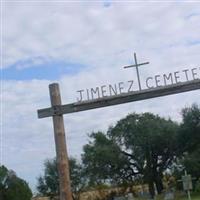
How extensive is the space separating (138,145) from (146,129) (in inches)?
69.5

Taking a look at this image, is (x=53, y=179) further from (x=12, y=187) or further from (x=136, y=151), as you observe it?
(x=136, y=151)

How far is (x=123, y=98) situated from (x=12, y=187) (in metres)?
45.4

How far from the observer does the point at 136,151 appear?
202ft

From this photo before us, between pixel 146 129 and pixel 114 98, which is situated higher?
pixel 146 129

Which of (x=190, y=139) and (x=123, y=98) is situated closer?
(x=123, y=98)

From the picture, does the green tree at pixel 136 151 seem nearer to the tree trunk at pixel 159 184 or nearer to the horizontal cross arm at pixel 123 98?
the tree trunk at pixel 159 184

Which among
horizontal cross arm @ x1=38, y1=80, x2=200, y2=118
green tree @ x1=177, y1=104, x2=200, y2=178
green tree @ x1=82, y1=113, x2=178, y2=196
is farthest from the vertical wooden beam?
green tree @ x1=82, y1=113, x2=178, y2=196

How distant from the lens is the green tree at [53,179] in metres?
64.8

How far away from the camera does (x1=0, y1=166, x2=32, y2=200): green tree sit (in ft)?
200

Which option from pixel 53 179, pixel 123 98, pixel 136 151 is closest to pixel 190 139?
pixel 136 151

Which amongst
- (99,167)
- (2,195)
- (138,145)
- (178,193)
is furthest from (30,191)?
(178,193)

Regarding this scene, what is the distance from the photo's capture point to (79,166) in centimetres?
6525

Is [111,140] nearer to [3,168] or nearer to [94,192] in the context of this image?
[94,192]

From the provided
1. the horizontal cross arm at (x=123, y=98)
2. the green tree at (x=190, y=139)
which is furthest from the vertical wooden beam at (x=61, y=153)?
the green tree at (x=190, y=139)
